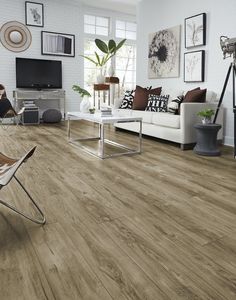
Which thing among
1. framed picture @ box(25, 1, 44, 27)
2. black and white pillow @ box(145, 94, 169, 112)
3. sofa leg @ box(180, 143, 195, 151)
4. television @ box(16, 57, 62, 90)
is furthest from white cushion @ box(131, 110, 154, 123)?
framed picture @ box(25, 1, 44, 27)

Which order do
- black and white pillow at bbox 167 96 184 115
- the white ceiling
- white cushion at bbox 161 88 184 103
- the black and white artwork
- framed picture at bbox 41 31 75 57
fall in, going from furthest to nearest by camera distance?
framed picture at bbox 41 31 75 57
the white ceiling
the black and white artwork
white cushion at bbox 161 88 184 103
black and white pillow at bbox 167 96 184 115

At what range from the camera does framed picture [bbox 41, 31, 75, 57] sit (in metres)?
7.42

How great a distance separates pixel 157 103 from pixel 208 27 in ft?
4.91

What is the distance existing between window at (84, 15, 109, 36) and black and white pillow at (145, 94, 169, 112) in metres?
3.82

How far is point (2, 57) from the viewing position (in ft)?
23.0

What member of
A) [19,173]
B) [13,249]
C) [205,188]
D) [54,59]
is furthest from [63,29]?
[13,249]

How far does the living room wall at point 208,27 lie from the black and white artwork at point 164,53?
0.33ft

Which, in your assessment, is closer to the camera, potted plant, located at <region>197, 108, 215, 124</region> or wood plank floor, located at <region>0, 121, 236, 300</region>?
wood plank floor, located at <region>0, 121, 236, 300</region>

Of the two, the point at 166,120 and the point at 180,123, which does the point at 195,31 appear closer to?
the point at 166,120

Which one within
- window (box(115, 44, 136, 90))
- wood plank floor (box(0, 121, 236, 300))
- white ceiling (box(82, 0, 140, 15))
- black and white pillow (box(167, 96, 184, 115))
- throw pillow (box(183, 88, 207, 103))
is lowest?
wood plank floor (box(0, 121, 236, 300))

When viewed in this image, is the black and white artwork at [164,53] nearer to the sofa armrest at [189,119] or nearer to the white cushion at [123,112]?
the white cushion at [123,112]

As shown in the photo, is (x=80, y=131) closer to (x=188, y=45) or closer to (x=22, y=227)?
(x=188, y=45)

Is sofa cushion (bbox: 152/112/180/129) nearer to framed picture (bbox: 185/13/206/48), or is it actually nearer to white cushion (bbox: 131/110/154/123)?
white cushion (bbox: 131/110/154/123)

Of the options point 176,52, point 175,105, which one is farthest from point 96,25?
point 175,105
